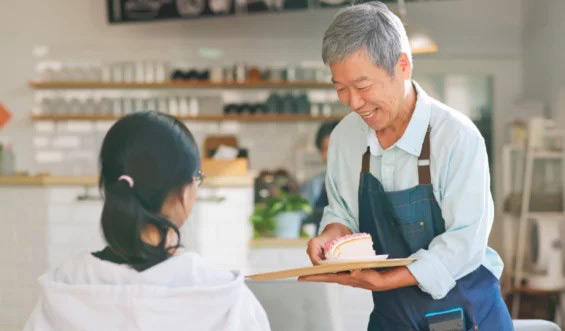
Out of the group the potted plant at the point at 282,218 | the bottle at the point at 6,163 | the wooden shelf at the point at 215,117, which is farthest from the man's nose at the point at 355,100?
the wooden shelf at the point at 215,117

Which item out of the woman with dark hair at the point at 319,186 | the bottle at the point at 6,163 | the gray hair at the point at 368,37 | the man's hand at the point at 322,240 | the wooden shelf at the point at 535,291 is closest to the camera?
the gray hair at the point at 368,37

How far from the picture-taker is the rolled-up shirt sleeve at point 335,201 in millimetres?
2238

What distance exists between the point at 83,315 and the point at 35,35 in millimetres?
7922

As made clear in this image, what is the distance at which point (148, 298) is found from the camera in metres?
1.52

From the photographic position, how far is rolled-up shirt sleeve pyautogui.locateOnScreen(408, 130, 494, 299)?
1.96 metres

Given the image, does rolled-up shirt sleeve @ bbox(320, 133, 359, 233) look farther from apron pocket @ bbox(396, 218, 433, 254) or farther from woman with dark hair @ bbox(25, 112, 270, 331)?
woman with dark hair @ bbox(25, 112, 270, 331)

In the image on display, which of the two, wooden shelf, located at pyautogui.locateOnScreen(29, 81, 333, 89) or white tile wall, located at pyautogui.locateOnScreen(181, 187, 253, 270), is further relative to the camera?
wooden shelf, located at pyautogui.locateOnScreen(29, 81, 333, 89)

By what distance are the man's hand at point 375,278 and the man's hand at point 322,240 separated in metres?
0.13

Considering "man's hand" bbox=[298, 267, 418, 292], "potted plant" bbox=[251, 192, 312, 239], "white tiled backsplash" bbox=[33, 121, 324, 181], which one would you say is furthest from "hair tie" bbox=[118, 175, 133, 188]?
"white tiled backsplash" bbox=[33, 121, 324, 181]

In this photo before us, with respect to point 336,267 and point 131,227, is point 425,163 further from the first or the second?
point 131,227

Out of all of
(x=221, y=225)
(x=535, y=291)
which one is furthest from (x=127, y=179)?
(x=535, y=291)

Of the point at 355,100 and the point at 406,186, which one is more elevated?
the point at 355,100

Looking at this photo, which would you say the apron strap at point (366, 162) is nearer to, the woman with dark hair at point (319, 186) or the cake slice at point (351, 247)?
the cake slice at point (351, 247)

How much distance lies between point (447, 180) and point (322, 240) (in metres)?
0.36
